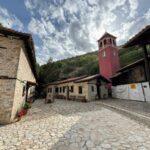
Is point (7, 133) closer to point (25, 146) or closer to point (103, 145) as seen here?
point (25, 146)

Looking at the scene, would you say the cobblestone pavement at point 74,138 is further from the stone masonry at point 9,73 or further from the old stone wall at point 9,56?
the old stone wall at point 9,56

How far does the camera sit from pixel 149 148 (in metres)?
3.41

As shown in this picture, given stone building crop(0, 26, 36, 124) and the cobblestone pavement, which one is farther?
stone building crop(0, 26, 36, 124)

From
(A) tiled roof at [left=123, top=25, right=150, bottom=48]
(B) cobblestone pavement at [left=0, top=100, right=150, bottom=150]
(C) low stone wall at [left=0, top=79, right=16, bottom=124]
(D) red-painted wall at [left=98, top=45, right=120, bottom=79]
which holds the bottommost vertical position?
(B) cobblestone pavement at [left=0, top=100, right=150, bottom=150]

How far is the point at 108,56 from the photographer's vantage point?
2353cm

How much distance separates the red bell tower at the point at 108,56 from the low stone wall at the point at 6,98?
19646mm

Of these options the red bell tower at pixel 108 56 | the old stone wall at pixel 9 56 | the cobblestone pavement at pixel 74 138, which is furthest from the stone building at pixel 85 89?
the cobblestone pavement at pixel 74 138

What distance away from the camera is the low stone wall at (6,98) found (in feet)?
20.1

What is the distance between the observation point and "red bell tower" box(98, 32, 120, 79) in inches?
913

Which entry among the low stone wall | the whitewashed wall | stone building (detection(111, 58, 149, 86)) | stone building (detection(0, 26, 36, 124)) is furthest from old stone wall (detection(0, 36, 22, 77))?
stone building (detection(111, 58, 149, 86))

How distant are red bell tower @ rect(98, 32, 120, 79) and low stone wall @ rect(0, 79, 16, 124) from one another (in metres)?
19.6

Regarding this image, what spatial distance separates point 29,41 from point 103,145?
7193 millimetres

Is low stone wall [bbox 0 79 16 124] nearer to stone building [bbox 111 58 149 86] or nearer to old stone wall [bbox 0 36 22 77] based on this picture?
old stone wall [bbox 0 36 22 77]

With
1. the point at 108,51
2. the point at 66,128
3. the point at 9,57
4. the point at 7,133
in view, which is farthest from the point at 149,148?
the point at 108,51
